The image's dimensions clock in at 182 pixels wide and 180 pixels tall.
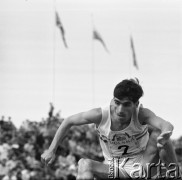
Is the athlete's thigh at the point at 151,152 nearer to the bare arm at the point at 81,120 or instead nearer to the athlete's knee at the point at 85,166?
the bare arm at the point at 81,120

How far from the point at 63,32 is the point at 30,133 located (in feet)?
20.6

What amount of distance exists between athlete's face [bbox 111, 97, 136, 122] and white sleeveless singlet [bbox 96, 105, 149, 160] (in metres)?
0.07

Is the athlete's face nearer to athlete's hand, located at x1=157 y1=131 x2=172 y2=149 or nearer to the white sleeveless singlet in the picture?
the white sleeveless singlet

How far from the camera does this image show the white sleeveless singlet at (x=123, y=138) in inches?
286

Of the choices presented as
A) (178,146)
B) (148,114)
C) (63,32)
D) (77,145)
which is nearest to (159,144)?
(148,114)

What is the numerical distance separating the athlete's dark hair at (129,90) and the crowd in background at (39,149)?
6233 mm

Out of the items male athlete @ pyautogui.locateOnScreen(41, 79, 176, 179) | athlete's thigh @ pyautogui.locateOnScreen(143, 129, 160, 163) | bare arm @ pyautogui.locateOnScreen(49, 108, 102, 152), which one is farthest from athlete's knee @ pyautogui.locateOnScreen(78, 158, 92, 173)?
athlete's thigh @ pyautogui.locateOnScreen(143, 129, 160, 163)

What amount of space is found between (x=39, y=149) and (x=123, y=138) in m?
6.70

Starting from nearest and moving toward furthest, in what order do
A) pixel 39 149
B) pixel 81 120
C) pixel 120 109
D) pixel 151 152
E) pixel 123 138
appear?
pixel 120 109 < pixel 81 120 < pixel 123 138 < pixel 151 152 < pixel 39 149

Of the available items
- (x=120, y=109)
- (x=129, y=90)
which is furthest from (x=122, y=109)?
(x=129, y=90)

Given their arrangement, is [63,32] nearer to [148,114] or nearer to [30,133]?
[30,133]

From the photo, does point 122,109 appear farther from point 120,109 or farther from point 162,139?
point 162,139

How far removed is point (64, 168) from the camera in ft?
44.0

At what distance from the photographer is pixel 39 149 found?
13820 mm
